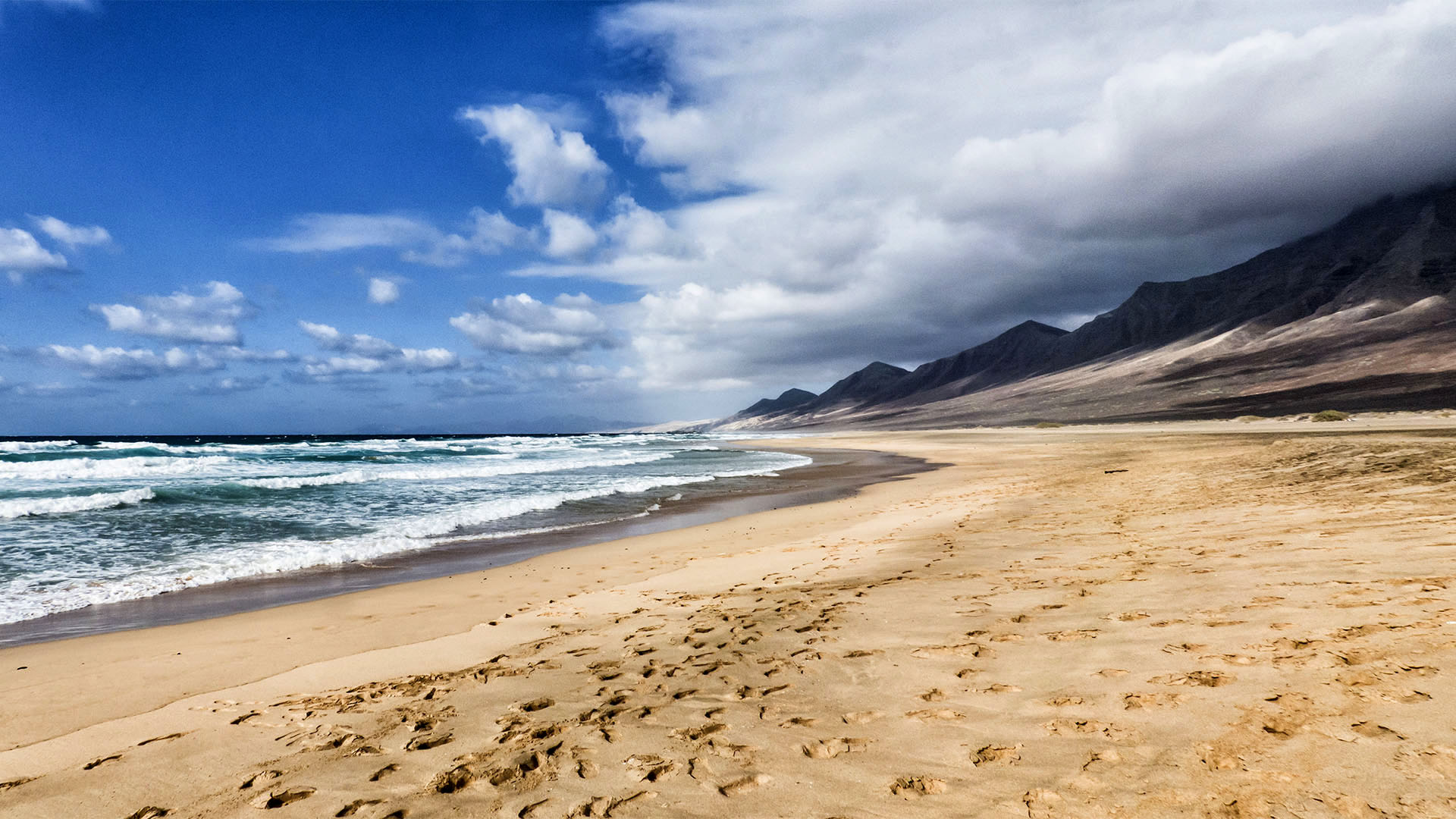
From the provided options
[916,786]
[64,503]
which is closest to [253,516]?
[64,503]

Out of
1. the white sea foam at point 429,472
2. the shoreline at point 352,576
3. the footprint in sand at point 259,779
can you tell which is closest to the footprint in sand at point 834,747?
the footprint in sand at point 259,779

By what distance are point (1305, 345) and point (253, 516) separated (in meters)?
182

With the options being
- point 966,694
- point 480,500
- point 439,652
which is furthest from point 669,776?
point 480,500

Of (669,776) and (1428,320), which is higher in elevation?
(1428,320)

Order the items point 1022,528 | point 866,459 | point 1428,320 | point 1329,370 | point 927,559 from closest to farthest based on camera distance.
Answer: point 927,559 → point 1022,528 → point 866,459 → point 1329,370 → point 1428,320

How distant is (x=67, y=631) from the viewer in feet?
26.0

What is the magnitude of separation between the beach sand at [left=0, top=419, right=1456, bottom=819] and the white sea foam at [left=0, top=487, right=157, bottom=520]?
1562 cm

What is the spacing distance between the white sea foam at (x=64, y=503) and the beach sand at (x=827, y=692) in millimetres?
15617

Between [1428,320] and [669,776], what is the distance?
185670mm

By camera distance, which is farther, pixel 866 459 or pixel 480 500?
pixel 866 459

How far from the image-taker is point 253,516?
689 inches

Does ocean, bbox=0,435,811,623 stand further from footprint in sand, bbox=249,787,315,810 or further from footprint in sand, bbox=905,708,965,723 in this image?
footprint in sand, bbox=905,708,965,723

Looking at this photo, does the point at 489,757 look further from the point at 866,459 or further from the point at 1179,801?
the point at 866,459

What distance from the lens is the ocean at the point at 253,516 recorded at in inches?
431
